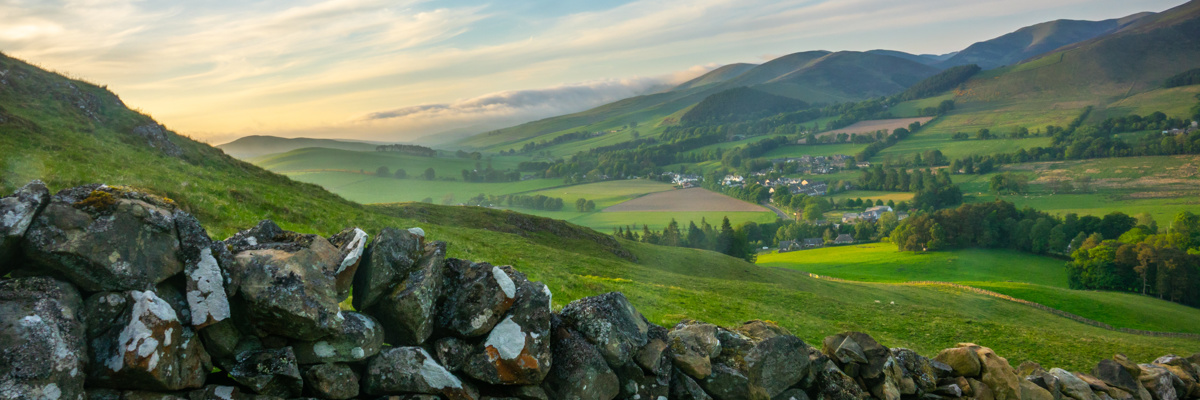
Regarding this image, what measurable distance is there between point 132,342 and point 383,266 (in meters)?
2.03

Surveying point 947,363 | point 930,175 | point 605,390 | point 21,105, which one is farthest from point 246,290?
point 930,175

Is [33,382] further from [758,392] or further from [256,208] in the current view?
[256,208]

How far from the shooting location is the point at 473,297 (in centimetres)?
593

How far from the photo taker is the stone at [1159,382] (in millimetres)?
10703

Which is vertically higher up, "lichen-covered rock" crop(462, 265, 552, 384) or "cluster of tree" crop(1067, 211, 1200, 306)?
"lichen-covered rock" crop(462, 265, 552, 384)

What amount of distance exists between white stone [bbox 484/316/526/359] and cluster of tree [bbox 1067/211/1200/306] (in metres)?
88.3

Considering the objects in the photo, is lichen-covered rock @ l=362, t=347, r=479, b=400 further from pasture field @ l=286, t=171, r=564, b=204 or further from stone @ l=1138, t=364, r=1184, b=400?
pasture field @ l=286, t=171, r=564, b=204

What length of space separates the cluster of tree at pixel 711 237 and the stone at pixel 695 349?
72.1 m

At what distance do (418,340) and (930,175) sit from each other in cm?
20680

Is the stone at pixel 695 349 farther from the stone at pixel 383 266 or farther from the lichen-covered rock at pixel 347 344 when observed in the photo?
the lichen-covered rock at pixel 347 344

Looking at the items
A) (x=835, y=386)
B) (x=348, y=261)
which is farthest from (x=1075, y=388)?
(x=348, y=261)

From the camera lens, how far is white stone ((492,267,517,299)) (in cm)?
598

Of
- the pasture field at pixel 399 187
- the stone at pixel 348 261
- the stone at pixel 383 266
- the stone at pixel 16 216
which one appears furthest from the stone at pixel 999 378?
the pasture field at pixel 399 187

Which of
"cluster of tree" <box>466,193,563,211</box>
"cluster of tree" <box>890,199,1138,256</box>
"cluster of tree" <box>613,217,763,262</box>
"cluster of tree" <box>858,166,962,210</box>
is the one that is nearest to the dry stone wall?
"cluster of tree" <box>613,217,763,262</box>
